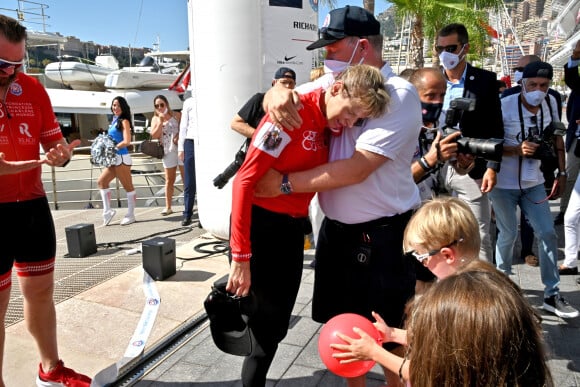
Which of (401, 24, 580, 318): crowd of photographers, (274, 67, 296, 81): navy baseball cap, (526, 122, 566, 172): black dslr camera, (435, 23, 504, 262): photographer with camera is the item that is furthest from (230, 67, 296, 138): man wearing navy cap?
(526, 122, 566, 172): black dslr camera

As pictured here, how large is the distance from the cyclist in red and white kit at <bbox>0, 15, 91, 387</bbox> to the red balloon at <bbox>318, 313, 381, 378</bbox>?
70.6 inches

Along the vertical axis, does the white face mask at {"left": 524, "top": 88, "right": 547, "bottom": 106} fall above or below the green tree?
below

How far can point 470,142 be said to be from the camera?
275cm

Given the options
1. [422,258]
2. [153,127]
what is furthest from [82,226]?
[422,258]

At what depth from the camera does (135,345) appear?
10.5 feet

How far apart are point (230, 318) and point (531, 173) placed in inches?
109

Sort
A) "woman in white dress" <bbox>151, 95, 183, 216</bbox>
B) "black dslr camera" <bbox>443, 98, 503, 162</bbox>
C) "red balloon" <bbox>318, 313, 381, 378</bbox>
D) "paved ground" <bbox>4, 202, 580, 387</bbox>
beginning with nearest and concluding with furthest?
"red balloon" <bbox>318, 313, 381, 378</bbox>, "black dslr camera" <bbox>443, 98, 503, 162</bbox>, "paved ground" <bbox>4, 202, 580, 387</bbox>, "woman in white dress" <bbox>151, 95, 183, 216</bbox>

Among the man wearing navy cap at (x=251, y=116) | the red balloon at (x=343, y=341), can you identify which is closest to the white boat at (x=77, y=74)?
the man wearing navy cap at (x=251, y=116)

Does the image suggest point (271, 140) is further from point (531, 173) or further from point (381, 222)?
point (531, 173)

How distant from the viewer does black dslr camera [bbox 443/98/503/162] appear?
2625 millimetres

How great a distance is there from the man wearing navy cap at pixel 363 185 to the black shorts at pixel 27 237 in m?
1.47

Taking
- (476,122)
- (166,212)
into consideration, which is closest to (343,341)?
(476,122)

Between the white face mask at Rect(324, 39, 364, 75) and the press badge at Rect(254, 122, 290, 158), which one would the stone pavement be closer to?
the press badge at Rect(254, 122, 290, 158)

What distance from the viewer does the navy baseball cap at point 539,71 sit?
12.2 feet
